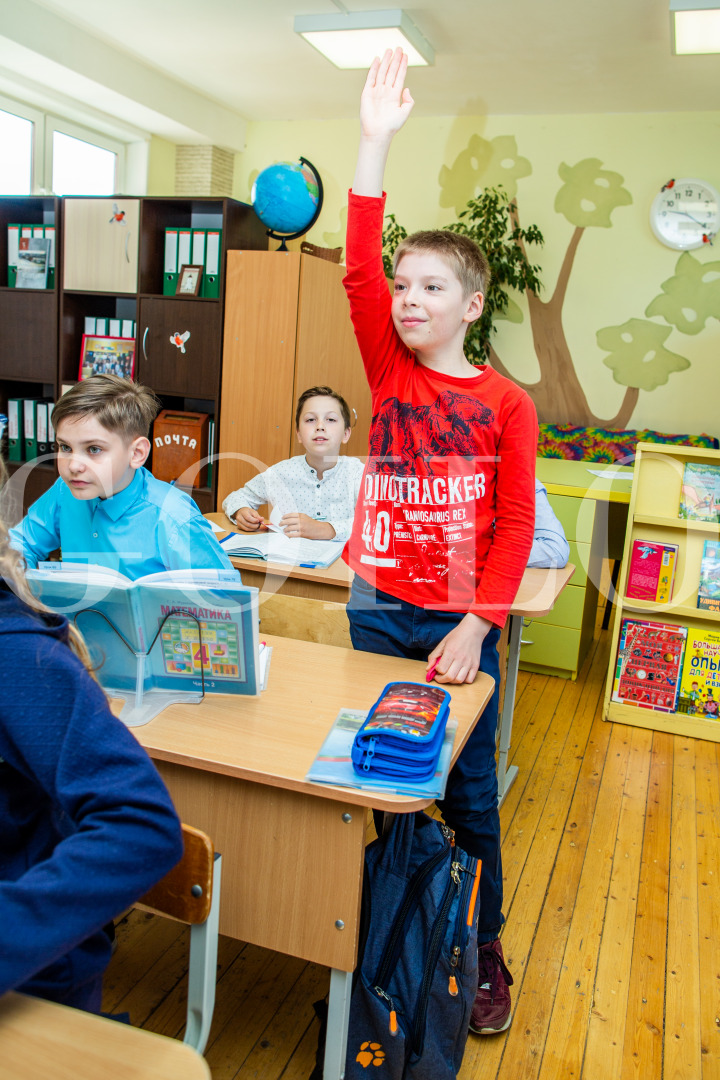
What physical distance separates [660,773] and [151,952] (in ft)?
6.25

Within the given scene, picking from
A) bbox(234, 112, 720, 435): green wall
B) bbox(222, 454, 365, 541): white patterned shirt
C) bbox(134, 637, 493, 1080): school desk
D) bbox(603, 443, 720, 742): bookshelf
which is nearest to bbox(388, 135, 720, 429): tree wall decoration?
bbox(234, 112, 720, 435): green wall

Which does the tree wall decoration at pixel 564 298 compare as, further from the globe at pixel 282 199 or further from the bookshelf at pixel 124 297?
the bookshelf at pixel 124 297

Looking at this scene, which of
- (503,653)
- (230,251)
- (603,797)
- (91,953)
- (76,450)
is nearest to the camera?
(91,953)

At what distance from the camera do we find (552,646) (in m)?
3.79

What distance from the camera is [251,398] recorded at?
13.8 feet

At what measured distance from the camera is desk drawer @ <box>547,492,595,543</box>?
381 cm

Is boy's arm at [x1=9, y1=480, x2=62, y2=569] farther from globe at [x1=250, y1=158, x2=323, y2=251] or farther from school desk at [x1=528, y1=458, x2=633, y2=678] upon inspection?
globe at [x1=250, y1=158, x2=323, y2=251]

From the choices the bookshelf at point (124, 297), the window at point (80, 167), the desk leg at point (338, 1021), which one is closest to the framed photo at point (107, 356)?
the bookshelf at point (124, 297)

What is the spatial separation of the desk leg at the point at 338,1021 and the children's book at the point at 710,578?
236 centimetres

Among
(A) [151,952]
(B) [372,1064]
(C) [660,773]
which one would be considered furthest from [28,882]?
(C) [660,773]

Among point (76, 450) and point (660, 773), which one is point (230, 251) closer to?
point (76, 450)

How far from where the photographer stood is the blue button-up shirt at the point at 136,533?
169 cm

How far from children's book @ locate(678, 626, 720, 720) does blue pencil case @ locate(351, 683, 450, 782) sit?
229 centimetres

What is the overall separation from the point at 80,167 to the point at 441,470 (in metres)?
4.76
